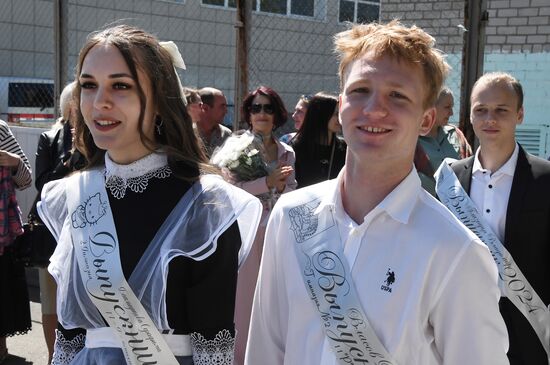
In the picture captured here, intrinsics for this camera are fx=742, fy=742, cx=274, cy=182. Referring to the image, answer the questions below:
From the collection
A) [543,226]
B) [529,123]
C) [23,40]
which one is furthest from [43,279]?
[23,40]

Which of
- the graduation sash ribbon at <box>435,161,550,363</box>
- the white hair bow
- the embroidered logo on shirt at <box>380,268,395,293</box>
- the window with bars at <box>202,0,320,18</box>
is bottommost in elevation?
the graduation sash ribbon at <box>435,161,550,363</box>

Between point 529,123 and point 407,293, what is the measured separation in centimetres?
572

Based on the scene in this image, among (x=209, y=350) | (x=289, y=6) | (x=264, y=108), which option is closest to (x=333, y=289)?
(x=209, y=350)

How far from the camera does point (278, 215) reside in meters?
2.02

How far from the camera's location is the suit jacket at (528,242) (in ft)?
11.5

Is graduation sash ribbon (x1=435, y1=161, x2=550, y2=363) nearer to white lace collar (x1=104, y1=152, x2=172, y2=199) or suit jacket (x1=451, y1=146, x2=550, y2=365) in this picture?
suit jacket (x1=451, y1=146, x2=550, y2=365)

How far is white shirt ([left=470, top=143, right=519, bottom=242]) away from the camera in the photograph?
3.64 metres

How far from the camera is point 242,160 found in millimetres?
4586

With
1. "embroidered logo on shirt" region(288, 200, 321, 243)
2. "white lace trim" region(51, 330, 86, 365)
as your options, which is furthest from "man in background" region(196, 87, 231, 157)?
"embroidered logo on shirt" region(288, 200, 321, 243)

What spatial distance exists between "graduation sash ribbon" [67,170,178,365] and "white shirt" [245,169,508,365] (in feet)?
1.38

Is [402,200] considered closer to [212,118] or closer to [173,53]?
[173,53]

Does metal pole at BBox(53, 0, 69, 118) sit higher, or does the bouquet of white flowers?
metal pole at BBox(53, 0, 69, 118)

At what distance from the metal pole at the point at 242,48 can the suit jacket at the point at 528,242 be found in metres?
3.04

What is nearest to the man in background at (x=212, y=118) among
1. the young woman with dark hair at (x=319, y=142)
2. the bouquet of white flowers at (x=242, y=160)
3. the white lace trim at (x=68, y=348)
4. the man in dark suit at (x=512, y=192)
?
the young woman with dark hair at (x=319, y=142)
